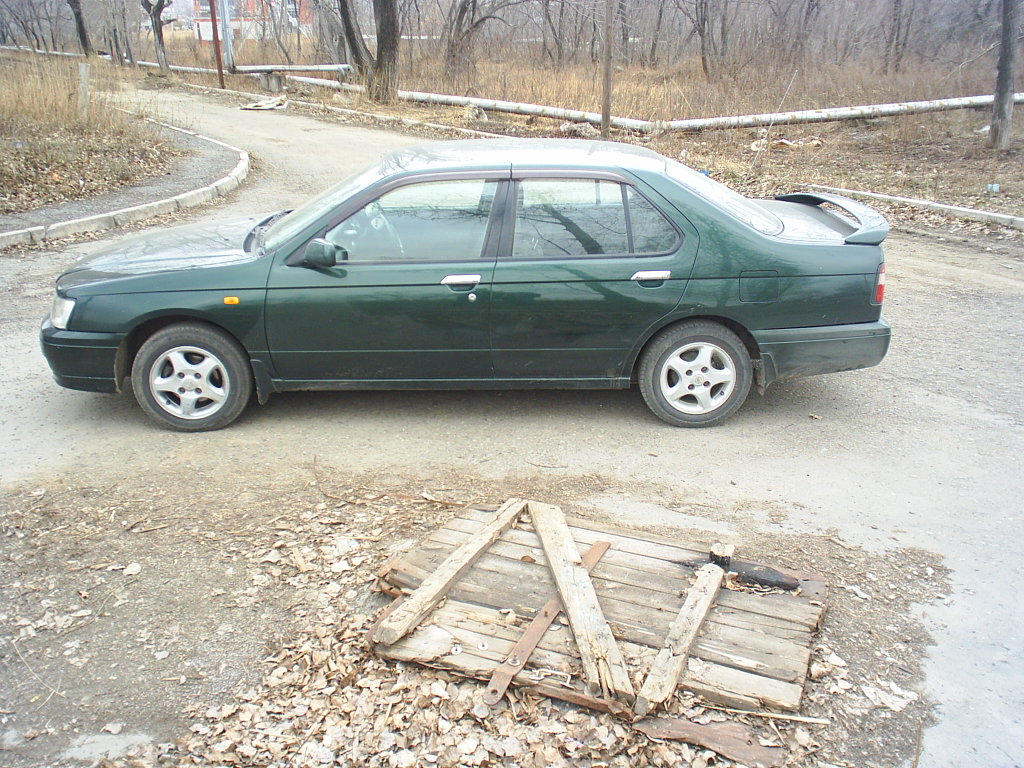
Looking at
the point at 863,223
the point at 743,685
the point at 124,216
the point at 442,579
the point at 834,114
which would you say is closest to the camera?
the point at 743,685

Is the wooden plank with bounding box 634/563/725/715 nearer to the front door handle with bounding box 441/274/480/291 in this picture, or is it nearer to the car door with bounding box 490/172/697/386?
the car door with bounding box 490/172/697/386

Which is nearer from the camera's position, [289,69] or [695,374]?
[695,374]

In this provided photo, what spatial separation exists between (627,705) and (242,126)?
19.5m

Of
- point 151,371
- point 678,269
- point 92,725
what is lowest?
point 92,725

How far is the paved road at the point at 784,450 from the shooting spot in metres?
3.51

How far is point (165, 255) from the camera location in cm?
526

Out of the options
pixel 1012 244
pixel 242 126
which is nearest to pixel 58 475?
pixel 1012 244

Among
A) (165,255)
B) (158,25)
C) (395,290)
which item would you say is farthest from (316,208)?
(158,25)

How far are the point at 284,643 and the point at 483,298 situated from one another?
235 cm

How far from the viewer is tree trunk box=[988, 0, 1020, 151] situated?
44.7 feet

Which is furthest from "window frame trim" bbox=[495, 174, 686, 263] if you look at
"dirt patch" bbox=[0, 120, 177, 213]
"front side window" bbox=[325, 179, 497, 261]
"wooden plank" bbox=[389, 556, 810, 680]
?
"dirt patch" bbox=[0, 120, 177, 213]

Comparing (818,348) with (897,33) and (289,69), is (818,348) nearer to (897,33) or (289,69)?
(897,33)

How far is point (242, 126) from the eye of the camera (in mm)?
19812

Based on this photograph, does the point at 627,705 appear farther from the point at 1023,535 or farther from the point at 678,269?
the point at 678,269
